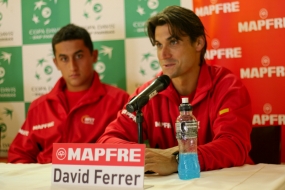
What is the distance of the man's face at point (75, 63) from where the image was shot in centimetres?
276

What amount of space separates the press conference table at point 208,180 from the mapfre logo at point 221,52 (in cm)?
97

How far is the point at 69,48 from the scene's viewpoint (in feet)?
9.09

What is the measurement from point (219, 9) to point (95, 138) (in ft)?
3.32

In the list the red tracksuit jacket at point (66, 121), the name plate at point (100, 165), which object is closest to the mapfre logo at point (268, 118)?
the red tracksuit jacket at point (66, 121)

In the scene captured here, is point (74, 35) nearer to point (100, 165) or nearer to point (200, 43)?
point (200, 43)

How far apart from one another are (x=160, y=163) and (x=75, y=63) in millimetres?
1314

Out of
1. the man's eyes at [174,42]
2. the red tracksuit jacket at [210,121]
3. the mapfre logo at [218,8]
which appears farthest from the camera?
A: the mapfre logo at [218,8]

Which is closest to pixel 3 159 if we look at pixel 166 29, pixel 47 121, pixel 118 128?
pixel 47 121

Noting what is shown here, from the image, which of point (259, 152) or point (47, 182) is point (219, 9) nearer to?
point (259, 152)

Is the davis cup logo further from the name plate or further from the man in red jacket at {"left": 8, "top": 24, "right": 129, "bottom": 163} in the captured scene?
the man in red jacket at {"left": 8, "top": 24, "right": 129, "bottom": 163}

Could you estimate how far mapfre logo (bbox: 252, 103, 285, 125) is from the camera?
8.13ft

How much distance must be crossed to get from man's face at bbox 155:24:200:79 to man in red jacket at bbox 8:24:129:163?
0.60m

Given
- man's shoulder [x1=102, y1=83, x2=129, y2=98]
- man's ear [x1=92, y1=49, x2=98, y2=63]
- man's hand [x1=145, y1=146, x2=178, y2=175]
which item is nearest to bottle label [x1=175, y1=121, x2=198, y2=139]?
man's hand [x1=145, y1=146, x2=178, y2=175]

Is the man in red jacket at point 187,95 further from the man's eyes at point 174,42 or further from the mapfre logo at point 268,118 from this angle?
the mapfre logo at point 268,118
